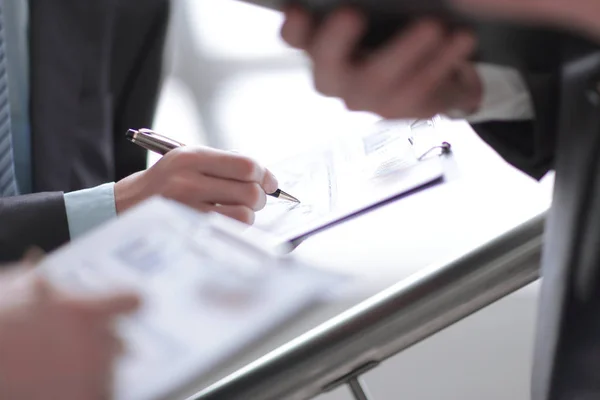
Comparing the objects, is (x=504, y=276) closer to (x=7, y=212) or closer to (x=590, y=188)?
(x=590, y=188)

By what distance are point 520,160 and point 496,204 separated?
1.52ft

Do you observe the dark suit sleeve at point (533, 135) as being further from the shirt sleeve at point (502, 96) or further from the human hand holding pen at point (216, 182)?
the human hand holding pen at point (216, 182)

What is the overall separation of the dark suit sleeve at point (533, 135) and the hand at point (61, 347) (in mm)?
204

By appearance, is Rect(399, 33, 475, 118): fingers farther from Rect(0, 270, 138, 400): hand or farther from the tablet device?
Rect(0, 270, 138, 400): hand

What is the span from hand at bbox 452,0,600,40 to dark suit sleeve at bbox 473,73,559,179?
0.17ft

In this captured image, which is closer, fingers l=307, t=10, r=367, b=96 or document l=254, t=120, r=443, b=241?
fingers l=307, t=10, r=367, b=96

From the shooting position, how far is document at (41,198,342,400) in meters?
0.26

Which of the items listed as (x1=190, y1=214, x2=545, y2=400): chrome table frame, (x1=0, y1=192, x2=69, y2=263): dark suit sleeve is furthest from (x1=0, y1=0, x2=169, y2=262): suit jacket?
(x1=190, y1=214, x2=545, y2=400): chrome table frame

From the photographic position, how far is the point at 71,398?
0.26 metres

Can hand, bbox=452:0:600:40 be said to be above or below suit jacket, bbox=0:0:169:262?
below

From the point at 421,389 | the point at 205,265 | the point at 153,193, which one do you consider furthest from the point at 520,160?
the point at 421,389

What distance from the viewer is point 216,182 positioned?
54 centimetres

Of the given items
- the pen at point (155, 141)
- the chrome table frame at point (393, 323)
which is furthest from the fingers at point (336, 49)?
the pen at point (155, 141)

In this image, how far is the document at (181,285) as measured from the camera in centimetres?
26
